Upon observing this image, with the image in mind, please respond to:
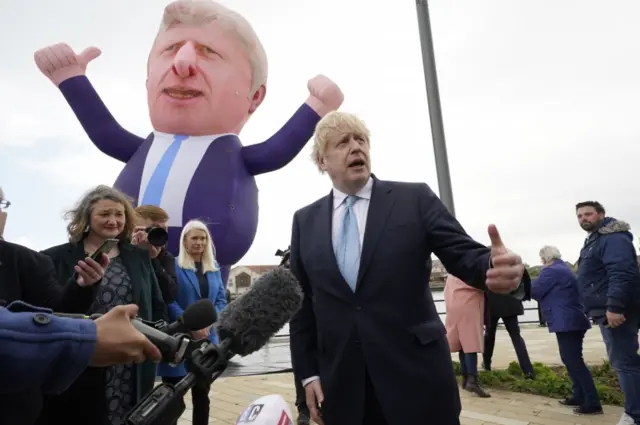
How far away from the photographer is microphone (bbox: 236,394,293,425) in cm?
136

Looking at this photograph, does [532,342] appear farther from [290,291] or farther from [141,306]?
[290,291]

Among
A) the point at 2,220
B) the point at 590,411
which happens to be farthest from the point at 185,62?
the point at 590,411

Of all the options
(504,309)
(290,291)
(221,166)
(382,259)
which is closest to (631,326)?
(504,309)

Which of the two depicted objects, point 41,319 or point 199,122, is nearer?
point 41,319

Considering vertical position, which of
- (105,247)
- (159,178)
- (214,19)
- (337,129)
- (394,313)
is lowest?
(394,313)

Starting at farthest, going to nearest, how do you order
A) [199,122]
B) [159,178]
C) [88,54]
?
1. [88,54]
2. [199,122]
3. [159,178]

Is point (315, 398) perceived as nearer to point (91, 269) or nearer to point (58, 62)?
point (91, 269)

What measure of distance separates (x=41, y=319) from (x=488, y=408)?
4009 mm

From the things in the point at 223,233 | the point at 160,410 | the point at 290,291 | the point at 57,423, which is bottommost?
the point at 57,423

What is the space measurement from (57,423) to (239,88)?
4.34 meters

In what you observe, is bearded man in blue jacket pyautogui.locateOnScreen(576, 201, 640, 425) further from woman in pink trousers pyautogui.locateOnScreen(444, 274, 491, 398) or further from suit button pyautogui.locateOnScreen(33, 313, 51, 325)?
suit button pyautogui.locateOnScreen(33, 313, 51, 325)

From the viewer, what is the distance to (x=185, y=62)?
5.40 m

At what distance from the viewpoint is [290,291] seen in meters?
1.22

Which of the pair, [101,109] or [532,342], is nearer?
[101,109]
